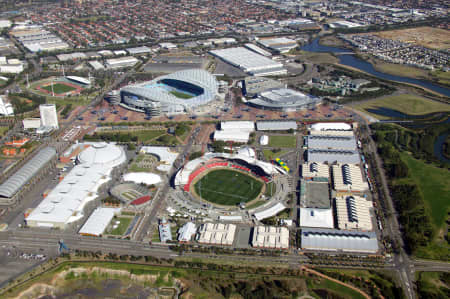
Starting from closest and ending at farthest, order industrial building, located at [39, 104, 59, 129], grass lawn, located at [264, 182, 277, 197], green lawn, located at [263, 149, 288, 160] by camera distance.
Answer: grass lawn, located at [264, 182, 277, 197]
green lawn, located at [263, 149, 288, 160]
industrial building, located at [39, 104, 59, 129]

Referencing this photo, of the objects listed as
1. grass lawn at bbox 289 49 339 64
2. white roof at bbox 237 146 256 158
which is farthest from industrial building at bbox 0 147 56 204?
grass lawn at bbox 289 49 339 64

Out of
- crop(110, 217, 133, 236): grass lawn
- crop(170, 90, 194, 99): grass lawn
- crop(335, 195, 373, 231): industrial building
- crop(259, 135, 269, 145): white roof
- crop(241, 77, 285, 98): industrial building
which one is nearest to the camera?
crop(335, 195, 373, 231): industrial building

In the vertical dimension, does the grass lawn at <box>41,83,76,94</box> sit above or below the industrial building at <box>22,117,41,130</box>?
above

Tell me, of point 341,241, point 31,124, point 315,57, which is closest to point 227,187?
point 341,241

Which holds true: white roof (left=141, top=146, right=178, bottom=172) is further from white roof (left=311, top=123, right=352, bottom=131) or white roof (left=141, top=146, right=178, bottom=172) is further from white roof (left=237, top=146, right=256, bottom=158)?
white roof (left=311, top=123, right=352, bottom=131)

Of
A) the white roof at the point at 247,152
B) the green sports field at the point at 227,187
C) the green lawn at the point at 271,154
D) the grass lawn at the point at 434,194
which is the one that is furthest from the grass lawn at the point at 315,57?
the green sports field at the point at 227,187

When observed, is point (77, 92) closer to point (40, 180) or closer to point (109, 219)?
point (40, 180)

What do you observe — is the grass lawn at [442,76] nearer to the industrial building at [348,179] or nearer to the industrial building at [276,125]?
the industrial building at [276,125]
